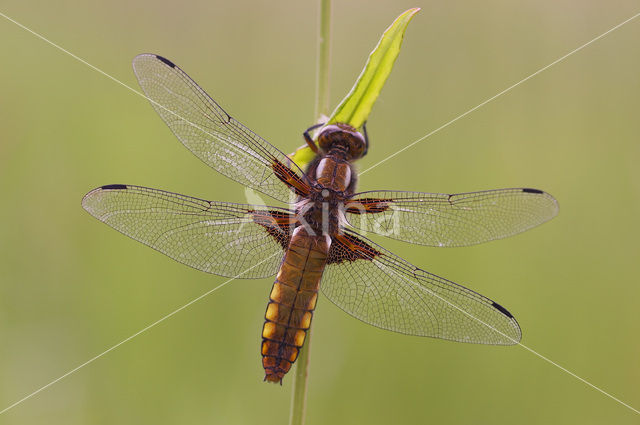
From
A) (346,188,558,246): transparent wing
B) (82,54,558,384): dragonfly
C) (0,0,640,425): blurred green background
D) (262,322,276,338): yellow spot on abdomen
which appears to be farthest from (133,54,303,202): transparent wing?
(0,0,640,425): blurred green background

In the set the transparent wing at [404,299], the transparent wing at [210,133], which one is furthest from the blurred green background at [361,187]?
the transparent wing at [210,133]

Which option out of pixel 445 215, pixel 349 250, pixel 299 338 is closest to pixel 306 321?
pixel 299 338

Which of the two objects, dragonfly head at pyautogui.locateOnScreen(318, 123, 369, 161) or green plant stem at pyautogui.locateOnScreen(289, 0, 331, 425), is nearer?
green plant stem at pyautogui.locateOnScreen(289, 0, 331, 425)

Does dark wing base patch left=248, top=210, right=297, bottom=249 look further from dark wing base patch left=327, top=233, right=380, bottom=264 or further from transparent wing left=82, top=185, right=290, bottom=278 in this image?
dark wing base patch left=327, top=233, right=380, bottom=264

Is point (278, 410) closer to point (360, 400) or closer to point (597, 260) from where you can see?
point (360, 400)

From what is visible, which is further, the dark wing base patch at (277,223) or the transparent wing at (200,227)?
the dark wing base patch at (277,223)

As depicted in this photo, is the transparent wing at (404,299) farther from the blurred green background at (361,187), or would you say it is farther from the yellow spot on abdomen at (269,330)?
the blurred green background at (361,187)
